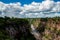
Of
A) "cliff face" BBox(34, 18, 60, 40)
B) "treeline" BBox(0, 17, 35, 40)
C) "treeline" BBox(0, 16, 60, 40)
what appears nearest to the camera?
"treeline" BBox(0, 17, 35, 40)

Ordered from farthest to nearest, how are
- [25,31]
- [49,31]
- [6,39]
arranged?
[49,31] < [25,31] < [6,39]

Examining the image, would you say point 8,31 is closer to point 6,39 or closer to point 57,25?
point 6,39

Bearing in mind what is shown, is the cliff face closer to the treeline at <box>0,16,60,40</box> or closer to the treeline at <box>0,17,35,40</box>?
the treeline at <box>0,16,60,40</box>

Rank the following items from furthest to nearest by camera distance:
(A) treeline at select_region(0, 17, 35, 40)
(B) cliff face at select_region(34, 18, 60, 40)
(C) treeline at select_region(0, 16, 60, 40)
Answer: (B) cliff face at select_region(34, 18, 60, 40) → (C) treeline at select_region(0, 16, 60, 40) → (A) treeline at select_region(0, 17, 35, 40)

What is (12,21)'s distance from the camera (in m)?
9.69

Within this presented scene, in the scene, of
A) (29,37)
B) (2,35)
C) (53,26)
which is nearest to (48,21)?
(53,26)

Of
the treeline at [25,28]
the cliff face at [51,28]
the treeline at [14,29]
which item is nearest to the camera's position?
the treeline at [14,29]


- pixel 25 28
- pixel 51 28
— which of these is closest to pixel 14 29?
pixel 25 28

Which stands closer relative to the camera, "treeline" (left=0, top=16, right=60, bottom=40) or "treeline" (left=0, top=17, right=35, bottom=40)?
"treeline" (left=0, top=17, right=35, bottom=40)

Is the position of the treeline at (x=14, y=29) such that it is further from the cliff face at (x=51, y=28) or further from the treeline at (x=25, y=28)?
the cliff face at (x=51, y=28)

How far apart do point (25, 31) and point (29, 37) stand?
0.45 meters

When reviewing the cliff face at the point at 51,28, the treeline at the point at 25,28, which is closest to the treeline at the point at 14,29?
the treeline at the point at 25,28

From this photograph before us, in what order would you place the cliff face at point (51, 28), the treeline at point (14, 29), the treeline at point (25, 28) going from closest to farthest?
the treeline at point (14, 29), the treeline at point (25, 28), the cliff face at point (51, 28)

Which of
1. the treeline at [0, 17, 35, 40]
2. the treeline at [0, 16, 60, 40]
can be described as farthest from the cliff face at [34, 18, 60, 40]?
the treeline at [0, 17, 35, 40]
